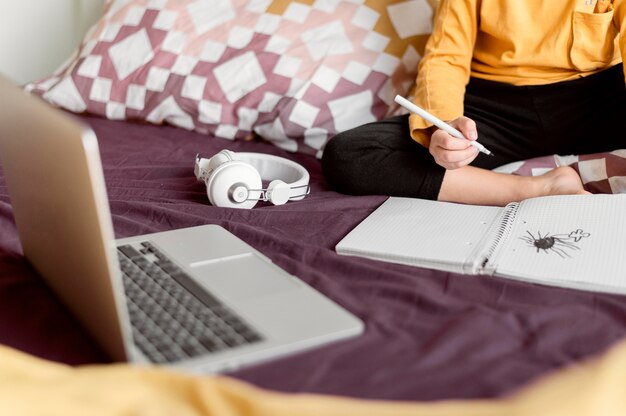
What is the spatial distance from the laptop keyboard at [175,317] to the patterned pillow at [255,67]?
2.26 ft

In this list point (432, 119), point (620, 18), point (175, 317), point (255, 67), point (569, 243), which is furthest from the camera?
A: point (255, 67)

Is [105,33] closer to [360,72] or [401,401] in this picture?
[360,72]

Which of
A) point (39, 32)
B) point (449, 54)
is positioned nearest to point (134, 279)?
point (449, 54)

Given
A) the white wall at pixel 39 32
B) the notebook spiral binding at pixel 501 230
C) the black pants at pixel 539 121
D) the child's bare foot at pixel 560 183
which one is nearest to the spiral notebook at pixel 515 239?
the notebook spiral binding at pixel 501 230

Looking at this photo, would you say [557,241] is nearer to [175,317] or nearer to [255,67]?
[175,317]

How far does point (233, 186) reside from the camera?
1139 millimetres

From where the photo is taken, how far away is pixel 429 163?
123 cm

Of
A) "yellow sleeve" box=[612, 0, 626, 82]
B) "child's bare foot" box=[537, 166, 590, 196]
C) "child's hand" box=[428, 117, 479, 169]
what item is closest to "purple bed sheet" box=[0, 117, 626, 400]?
"child's hand" box=[428, 117, 479, 169]

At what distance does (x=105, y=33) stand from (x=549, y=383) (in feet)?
4.34

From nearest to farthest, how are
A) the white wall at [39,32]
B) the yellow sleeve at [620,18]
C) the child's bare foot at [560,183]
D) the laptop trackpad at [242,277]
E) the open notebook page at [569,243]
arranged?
the laptop trackpad at [242,277] → the open notebook page at [569,243] → the child's bare foot at [560,183] → the yellow sleeve at [620,18] → the white wall at [39,32]

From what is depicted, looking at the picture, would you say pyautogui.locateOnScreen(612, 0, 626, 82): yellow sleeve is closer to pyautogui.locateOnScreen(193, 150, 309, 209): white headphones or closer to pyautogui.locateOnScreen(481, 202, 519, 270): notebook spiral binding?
pyautogui.locateOnScreen(481, 202, 519, 270): notebook spiral binding

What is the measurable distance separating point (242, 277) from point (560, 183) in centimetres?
60

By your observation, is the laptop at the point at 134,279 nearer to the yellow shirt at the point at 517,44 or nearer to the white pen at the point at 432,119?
the white pen at the point at 432,119

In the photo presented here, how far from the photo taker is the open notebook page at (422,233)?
0.94 m
